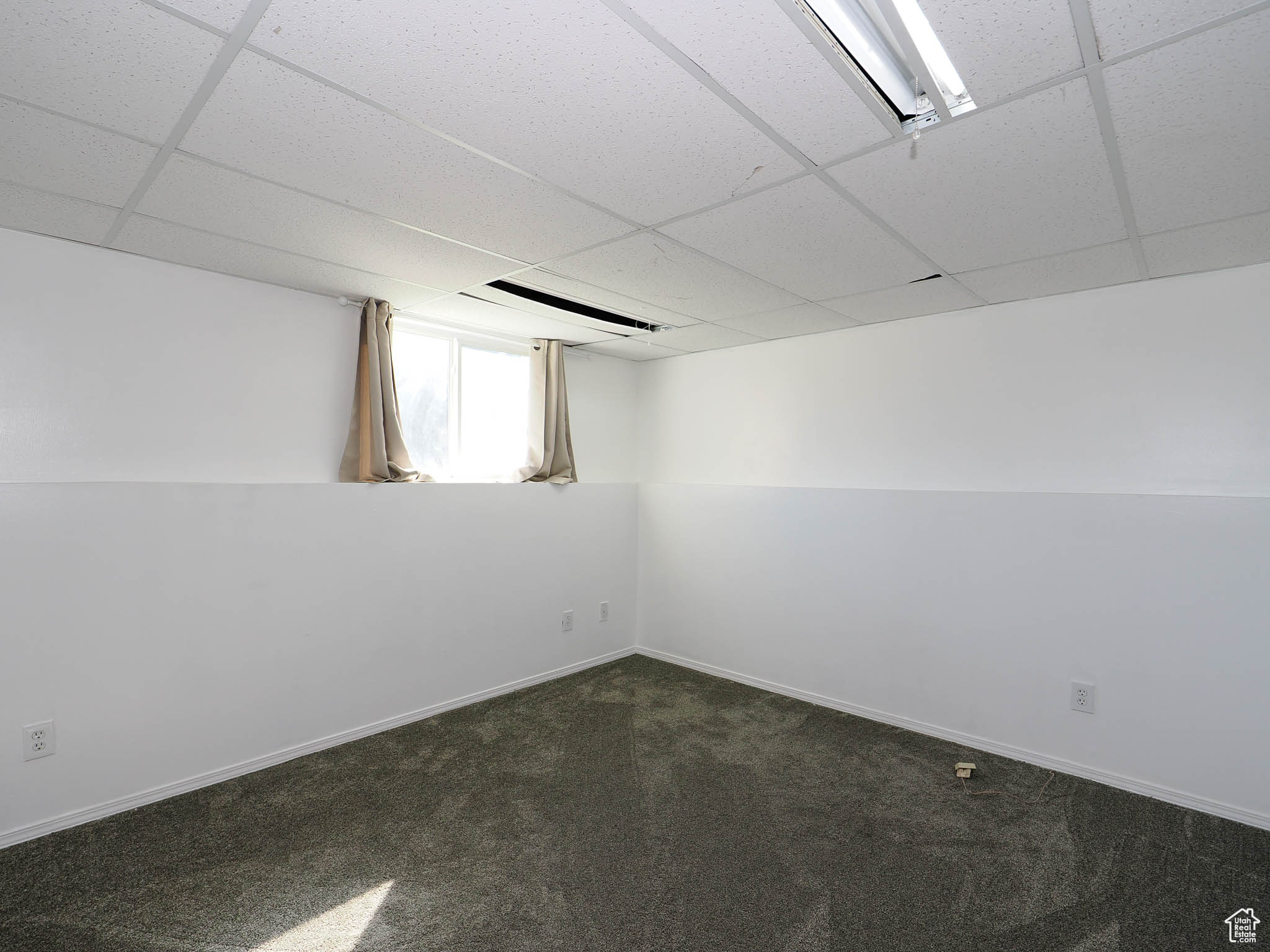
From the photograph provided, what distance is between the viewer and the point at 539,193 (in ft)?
7.00

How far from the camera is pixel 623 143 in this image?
5.93 feet

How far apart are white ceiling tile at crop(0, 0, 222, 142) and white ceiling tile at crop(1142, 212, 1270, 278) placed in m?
3.15

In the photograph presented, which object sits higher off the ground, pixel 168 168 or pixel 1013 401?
pixel 168 168

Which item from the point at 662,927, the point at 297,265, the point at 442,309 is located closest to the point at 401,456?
the point at 442,309

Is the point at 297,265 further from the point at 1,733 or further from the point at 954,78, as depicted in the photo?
the point at 954,78

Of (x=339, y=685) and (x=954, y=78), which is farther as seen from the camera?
(x=339, y=685)

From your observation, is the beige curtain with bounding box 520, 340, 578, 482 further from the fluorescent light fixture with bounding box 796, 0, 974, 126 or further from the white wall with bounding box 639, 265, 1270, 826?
the fluorescent light fixture with bounding box 796, 0, 974, 126

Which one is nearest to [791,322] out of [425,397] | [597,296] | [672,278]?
[672,278]

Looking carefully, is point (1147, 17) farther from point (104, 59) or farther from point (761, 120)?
point (104, 59)

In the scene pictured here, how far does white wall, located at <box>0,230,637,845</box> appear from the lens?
251 centimetres

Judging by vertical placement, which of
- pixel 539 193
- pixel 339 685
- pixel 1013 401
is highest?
pixel 539 193

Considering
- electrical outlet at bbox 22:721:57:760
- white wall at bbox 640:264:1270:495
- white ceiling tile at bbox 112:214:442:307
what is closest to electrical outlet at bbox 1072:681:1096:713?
white wall at bbox 640:264:1270:495

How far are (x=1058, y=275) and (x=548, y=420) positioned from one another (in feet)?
9.78

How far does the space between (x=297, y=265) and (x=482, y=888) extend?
2.69 m
